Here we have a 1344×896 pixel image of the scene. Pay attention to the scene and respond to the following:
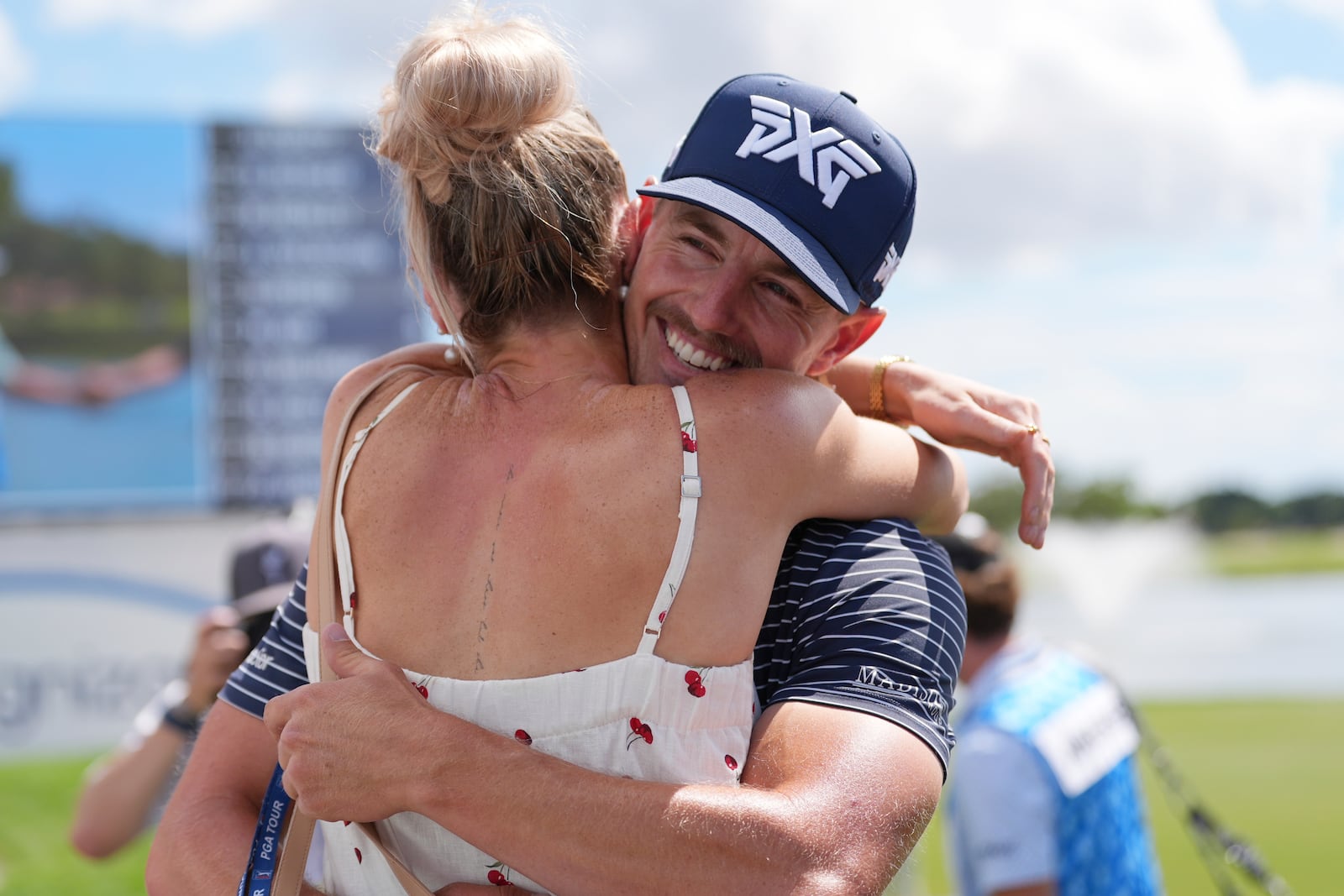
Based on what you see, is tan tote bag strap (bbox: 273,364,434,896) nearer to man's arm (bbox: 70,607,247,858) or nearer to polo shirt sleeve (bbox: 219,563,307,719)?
polo shirt sleeve (bbox: 219,563,307,719)

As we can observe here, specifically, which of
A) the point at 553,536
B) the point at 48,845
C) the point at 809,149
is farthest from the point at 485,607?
the point at 48,845

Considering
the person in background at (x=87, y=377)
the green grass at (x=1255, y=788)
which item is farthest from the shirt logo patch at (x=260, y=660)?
the person in background at (x=87, y=377)

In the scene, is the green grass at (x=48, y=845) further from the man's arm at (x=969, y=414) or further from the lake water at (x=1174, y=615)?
the lake water at (x=1174, y=615)

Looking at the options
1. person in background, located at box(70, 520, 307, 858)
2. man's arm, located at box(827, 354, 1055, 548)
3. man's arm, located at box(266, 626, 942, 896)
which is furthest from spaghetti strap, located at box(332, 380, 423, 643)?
person in background, located at box(70, 520, 307, 858)

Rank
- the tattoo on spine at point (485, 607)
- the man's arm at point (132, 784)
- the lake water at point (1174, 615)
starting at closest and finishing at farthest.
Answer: the tattoo on spine at point (485, 607) < the man's arm at point (132, 784) < the lake water at point (1174, 615)

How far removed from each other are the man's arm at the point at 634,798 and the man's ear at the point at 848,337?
65 cm

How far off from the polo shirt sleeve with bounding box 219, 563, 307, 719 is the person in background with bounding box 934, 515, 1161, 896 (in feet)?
6.85

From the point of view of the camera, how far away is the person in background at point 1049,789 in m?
3.23

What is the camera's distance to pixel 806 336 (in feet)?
5.88

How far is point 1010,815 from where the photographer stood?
10.6 feet

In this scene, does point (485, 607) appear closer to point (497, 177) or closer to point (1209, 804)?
point (497, 177)

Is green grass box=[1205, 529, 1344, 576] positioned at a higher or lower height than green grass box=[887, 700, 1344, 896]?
higher

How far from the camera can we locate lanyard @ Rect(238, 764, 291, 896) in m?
1.53

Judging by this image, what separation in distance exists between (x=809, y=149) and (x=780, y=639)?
67cm
